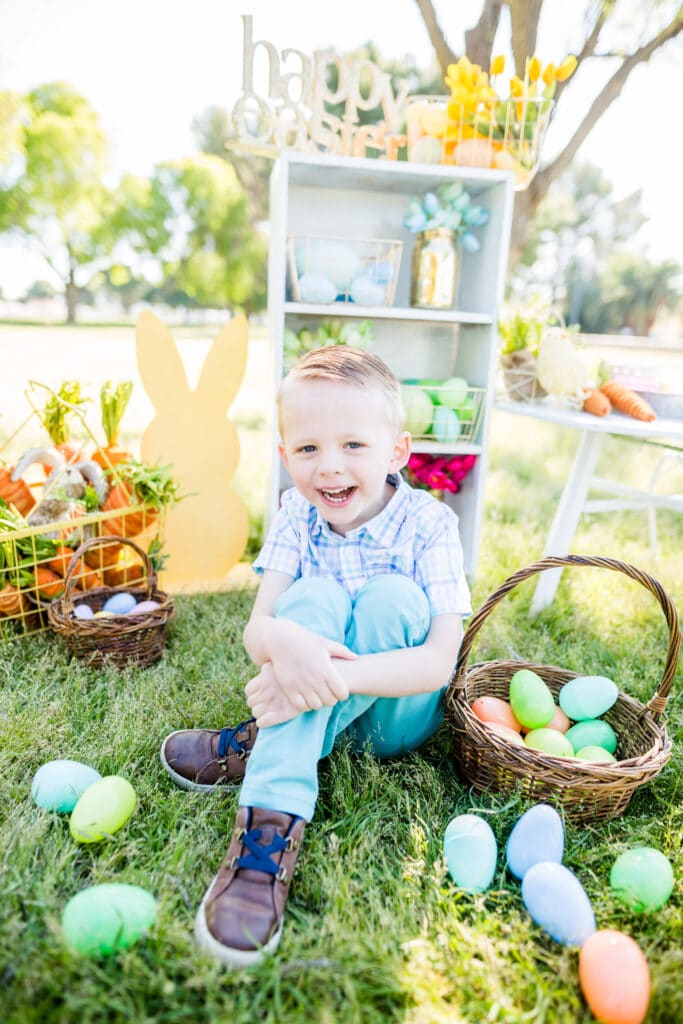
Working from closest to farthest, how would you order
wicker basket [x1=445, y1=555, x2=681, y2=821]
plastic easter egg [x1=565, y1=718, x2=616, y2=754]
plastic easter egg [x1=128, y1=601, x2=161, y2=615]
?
1. wicker basket [x1=445, y1=555, x2=681, y2=821]
2. plastic easter egg [x1=565, y1=718, x2=616, y2=754]
3. plastic easter egg [x1=128, y1=601, x2=161, y2=615]

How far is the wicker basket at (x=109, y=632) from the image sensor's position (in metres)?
1.89

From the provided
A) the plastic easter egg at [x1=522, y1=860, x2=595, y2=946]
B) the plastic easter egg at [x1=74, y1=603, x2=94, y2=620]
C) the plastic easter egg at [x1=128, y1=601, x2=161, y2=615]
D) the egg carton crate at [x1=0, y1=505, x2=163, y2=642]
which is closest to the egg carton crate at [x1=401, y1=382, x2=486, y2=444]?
the egg carton crate at [x1=0, y1=505, x2=163, y2=642]

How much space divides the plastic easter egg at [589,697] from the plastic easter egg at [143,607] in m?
1.11

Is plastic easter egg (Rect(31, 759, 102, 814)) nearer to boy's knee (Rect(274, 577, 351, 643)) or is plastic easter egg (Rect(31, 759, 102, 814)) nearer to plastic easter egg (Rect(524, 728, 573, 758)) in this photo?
boy's knee (Rect(274, 577, 351, 643))

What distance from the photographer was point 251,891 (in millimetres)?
1111

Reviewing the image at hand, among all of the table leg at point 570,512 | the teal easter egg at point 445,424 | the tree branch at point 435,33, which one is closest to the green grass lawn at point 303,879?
the table leg at point 570,512

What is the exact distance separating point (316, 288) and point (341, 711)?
1.57m

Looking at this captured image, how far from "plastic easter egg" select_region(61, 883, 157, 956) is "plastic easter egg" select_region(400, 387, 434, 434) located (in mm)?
1818

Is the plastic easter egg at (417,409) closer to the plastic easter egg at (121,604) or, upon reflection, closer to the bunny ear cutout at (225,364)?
the bunny ear cutout at (225,364)

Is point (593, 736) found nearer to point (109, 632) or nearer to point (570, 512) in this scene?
point (570, 512)

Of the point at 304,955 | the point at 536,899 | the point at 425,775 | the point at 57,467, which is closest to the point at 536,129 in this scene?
the point at 57,467

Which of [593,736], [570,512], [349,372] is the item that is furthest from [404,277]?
[593,736]

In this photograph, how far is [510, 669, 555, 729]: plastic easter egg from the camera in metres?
1.60

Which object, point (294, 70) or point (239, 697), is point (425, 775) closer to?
point (239, 697)
